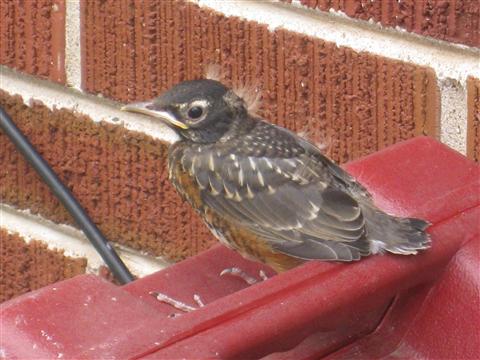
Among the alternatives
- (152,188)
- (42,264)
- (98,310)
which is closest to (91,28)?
(152,188)

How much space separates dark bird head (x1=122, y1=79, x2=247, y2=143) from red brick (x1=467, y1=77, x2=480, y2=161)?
0.32 metres

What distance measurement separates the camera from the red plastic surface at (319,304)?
117cm

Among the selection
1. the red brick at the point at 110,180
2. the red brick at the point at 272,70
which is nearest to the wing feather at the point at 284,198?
the red brick at the point at 272,70

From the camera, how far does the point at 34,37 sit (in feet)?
7.59

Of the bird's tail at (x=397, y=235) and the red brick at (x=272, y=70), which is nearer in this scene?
the bird's tail at (x=397, y=235)

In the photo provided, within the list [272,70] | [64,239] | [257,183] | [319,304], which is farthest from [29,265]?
[319,304]

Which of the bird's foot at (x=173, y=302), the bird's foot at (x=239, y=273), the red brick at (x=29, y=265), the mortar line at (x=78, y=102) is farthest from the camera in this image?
the red brick at (x=29, y=265)

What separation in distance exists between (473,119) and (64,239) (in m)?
0.90

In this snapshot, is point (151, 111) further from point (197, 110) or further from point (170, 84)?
point (170, 84)

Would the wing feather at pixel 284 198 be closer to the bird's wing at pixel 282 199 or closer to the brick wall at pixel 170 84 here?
the bird's wing at pixel 282 199

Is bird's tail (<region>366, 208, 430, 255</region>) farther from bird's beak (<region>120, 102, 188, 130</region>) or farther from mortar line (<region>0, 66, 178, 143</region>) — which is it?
mortar line (<region>0, 66, 178, 143</region>)

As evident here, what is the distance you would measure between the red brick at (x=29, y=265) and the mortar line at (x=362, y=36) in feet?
2.00

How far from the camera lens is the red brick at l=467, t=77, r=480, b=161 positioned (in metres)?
1.79

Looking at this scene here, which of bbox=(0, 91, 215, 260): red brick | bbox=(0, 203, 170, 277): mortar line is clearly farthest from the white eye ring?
bbox=(0, 203, 170, 277): mortar line
